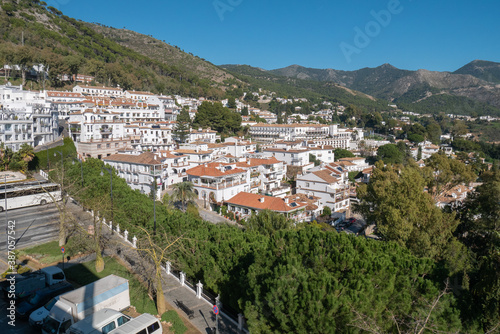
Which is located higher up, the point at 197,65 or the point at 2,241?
the point at 197,65

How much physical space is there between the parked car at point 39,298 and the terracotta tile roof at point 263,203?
24810mm

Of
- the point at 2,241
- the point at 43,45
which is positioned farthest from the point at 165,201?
the point at 43,45

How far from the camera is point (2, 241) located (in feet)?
73.9

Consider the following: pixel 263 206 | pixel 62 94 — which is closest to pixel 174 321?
pixel 263 206

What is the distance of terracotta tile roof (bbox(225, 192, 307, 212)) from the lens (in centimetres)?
3838

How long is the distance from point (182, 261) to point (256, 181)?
108 ft

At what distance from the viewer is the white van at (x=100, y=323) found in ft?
36.8

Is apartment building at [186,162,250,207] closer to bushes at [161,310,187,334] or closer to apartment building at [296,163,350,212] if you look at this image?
apartment building at [296,163,350,212]

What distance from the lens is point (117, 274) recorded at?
57.5 ft

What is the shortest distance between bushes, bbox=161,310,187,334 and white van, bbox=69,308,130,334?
72.8 inches

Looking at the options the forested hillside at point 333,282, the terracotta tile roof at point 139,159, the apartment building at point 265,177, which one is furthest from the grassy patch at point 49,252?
the apartment building at point 265,177

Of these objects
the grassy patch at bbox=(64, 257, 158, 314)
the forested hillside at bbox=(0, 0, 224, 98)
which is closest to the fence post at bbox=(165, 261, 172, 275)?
the grassy patch at bbox=(64, 257, 158, 314)

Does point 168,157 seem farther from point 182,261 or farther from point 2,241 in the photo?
point 182,261

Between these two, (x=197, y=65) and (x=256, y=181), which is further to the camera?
(x=197, y=65)
